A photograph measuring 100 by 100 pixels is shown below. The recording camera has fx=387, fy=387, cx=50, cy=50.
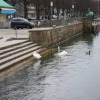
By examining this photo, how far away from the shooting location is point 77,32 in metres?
61.7

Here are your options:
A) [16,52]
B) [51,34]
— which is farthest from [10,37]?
[16,52]

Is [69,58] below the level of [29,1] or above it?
below

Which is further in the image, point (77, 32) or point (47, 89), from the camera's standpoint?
point (77, 32)

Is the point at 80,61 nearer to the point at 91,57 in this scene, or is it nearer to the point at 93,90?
the point at 91,57

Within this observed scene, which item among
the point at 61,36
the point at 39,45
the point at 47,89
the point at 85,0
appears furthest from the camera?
the point at 85,0

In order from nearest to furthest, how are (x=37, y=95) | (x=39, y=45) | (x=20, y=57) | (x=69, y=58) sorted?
1. (x=37, y=95)
2. (x=20, y=57)
3. (x=69, y=58)
4. (x=39, y=45)

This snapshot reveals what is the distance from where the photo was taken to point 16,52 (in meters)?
27.3

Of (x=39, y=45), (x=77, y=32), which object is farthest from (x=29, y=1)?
(x=39, y=45)

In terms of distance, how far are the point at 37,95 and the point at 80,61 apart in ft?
36.2

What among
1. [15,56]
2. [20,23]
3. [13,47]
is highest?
[20,23]

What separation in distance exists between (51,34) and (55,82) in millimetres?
19651

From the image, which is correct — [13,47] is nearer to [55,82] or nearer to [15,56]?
[15,56]

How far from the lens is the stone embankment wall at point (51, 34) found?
34578 mm

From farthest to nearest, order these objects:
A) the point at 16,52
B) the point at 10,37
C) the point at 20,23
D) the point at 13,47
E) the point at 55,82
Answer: the point at 20,23 → the point at 10,37 → the point at 13,47 → the point at 16,52 → the point at 55,82
